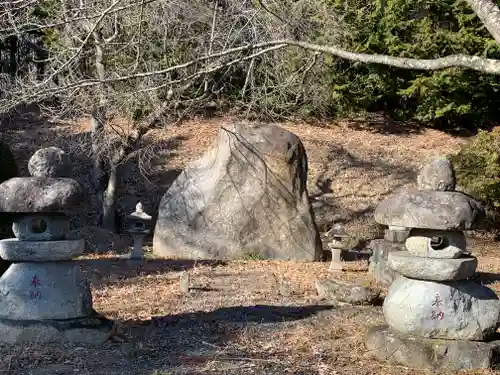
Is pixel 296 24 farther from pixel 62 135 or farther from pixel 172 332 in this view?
pixel 62 135

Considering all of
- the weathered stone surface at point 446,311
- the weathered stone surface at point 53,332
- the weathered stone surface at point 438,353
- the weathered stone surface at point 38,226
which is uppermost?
the weathered stone surface at point 38,226

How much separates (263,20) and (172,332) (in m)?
5.59

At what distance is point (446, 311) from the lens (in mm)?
6234

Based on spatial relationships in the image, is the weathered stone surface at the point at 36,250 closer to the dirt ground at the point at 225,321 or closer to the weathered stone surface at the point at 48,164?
the weathered stone surface at the point at 48,164

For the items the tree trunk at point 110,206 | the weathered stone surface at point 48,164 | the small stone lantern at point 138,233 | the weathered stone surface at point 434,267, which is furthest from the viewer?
the tree trunk at point 110,206

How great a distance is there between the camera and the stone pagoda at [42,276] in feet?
21.2

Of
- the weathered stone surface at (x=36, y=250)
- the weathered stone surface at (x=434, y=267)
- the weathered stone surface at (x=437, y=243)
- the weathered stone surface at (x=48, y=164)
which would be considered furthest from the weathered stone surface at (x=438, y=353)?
the weathered stone surface at (x=48, y=164)

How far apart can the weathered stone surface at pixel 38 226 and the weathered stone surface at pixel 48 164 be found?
1.30 ft

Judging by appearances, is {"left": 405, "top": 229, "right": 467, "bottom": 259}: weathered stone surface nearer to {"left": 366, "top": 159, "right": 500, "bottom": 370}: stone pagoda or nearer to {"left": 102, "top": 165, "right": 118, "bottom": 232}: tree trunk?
{"left": 366, "top": 159, "right": 500, "bottom": 370}: stone pagoda

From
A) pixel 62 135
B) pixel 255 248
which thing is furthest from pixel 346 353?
pixel 62 135

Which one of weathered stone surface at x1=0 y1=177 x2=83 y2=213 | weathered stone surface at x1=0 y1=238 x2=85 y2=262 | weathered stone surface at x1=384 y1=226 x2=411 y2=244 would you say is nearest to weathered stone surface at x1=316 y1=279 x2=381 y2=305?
weathered stone surface at x1=384 y1=226 x2=411 y2=244

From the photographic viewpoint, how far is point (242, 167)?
12672 mm

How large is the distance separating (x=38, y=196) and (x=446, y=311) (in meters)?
3.64

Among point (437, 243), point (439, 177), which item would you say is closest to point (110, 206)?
point (437, 243)
